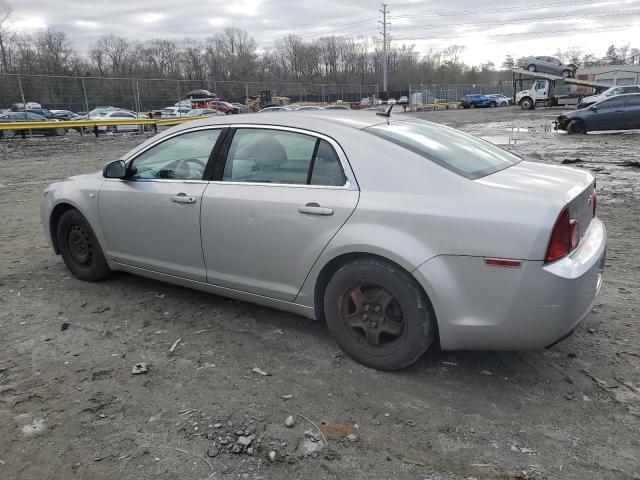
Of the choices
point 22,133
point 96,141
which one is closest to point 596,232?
point 96,141

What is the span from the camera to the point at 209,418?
2801mm

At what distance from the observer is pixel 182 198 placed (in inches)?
151

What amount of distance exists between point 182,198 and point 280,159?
85 centimetres

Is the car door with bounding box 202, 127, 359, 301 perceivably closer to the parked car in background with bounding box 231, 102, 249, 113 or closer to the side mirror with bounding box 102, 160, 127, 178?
the side mirror with bounding box 102, 160, 127, 178

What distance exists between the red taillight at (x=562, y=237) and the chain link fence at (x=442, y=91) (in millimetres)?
51473

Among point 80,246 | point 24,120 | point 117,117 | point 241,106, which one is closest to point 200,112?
point 117,117

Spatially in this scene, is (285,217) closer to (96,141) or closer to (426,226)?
(426,226)

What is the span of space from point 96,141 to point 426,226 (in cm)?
2177

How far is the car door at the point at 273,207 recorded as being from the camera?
321 cm

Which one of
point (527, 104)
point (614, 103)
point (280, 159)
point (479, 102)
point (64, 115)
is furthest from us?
point (479, 102)

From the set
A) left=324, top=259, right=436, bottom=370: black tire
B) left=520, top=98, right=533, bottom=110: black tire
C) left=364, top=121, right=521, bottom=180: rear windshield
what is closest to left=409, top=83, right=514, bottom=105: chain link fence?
left=520, top=98, right=533, bottom=110: black tire

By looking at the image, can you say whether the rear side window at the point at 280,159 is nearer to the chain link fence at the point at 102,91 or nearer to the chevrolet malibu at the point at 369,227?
the chevrolet malibu at the point at 369,227

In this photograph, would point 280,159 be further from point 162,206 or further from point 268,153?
point 162,206

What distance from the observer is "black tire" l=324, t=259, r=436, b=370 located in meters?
2.93
